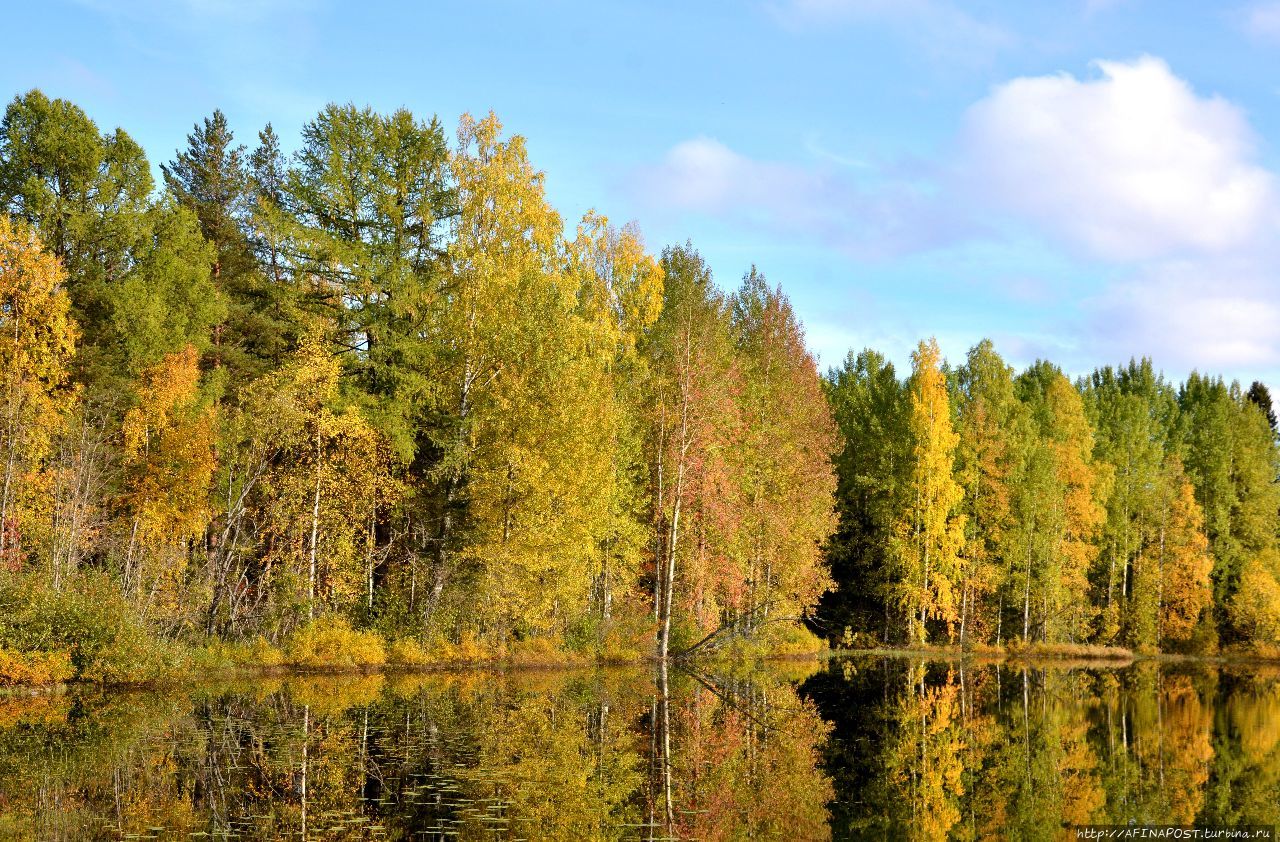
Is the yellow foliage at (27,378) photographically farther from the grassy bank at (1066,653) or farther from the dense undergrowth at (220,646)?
the grassy bank at (1066,653)

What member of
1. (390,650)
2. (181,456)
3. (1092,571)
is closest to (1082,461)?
(1092,571)

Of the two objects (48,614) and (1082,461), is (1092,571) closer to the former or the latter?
(1082,461)

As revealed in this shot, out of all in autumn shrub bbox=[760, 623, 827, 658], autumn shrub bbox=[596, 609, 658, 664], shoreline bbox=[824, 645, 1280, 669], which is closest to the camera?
autumn shrub bbox=[596, 609, 658, 664]

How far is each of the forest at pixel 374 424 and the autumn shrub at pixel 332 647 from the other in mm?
111

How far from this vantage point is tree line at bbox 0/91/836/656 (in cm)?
3334

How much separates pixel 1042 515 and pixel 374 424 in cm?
3783

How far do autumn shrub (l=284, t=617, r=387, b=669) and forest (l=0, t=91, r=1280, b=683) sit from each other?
111mm

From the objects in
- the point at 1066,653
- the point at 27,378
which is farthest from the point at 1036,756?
the point at 1066,653

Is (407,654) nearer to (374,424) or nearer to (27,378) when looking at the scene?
(374,424)

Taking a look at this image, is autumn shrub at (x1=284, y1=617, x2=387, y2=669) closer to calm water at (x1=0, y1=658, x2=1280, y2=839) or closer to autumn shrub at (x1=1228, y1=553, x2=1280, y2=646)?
calm water at (x1=0, y1=658, x2=1280, y2=839)

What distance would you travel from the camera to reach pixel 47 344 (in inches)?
1271

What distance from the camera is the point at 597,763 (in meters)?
18.9

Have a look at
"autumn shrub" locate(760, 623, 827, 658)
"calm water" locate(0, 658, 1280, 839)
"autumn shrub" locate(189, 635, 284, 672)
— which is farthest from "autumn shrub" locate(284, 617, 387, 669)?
"autumn shrub" locate(760, 623, 827, 658)

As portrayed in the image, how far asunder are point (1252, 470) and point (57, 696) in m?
71.8
